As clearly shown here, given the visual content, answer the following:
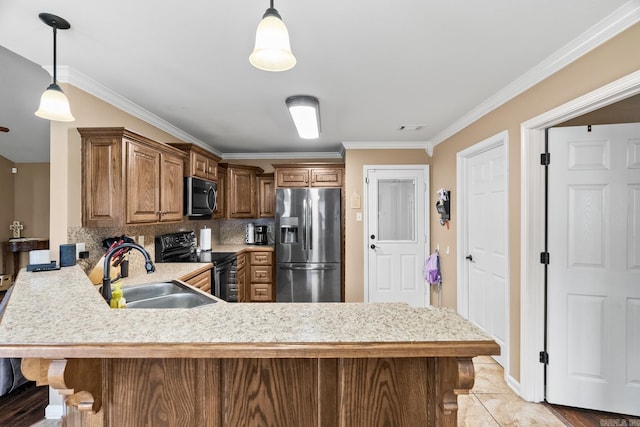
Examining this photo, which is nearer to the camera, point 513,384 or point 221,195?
point 513,384

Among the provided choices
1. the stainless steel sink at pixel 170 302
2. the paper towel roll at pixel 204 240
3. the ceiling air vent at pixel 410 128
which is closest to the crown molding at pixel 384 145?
the ceiling air vent at pixel 410 128

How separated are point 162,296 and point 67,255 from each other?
70 centimetres

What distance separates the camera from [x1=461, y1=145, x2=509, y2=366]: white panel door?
2727mm

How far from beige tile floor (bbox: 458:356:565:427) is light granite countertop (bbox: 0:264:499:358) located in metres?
1.59

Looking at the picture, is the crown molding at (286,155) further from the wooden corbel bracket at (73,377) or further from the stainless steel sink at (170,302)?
the wooden corbel bracket at (73,377)

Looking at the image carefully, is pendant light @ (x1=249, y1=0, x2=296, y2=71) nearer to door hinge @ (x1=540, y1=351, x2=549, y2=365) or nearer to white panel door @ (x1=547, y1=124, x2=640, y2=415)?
white panel door @ (x1=547, y1=124, x2=640, y2=415)

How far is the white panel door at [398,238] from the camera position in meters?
4.41

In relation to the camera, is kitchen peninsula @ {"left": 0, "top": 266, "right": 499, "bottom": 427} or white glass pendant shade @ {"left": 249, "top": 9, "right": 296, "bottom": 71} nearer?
kitchen peninsula @ {"left": 0, "top": 266, "right": 499, "bottom": 427}

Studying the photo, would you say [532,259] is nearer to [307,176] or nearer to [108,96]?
[307,176]

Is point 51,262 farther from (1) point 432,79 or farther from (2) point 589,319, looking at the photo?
(2) point 589,319

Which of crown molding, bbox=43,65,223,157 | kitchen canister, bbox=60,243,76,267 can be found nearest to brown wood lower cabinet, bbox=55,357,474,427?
kitchen canister, bbox=60,243,76,267

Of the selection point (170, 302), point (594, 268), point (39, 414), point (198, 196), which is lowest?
point (39, 414)

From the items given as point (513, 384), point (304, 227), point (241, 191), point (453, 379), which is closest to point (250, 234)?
point (241, 191)

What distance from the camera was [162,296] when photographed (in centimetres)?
216
